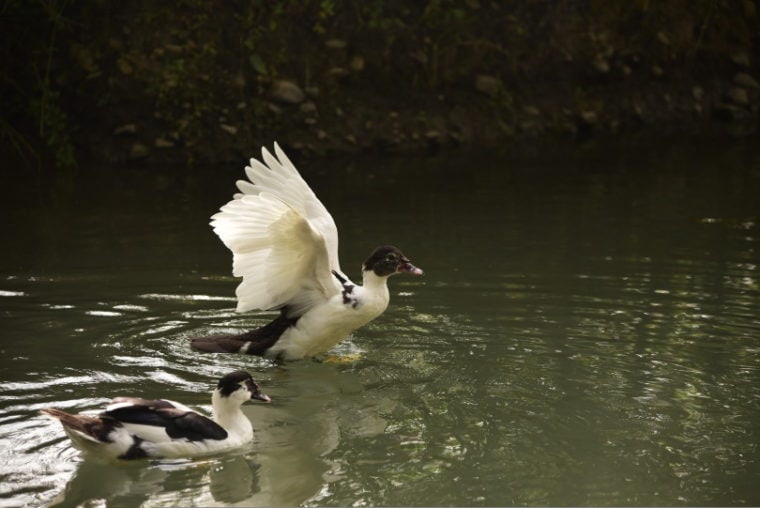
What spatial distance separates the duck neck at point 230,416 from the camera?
18.1 ft

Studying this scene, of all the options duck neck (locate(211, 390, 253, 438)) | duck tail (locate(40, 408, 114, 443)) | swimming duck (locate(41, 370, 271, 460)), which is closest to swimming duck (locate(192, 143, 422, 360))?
duck neck (locate(211, 390, 253, 438))

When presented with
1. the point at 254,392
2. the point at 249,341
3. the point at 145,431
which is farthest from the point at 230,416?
the point at 249,341

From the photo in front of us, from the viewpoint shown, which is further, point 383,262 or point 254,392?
point 383,262

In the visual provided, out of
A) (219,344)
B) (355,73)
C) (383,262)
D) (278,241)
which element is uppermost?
(355,73)

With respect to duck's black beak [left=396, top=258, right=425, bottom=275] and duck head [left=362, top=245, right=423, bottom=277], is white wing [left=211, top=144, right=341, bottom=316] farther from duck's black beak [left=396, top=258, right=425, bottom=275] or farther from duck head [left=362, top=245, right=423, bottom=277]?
duck's black beak [left=396, top=258, right=425, bottom=275]

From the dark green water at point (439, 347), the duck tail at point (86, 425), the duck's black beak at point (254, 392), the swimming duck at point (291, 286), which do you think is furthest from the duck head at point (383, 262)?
the duck tail at point (86, 425)

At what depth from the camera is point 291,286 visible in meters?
6.99

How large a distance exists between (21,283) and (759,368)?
501 cm

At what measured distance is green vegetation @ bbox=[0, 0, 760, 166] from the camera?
533 inches

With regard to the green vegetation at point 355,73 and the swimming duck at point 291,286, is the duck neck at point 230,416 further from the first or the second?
the green vegetation at point 355,73

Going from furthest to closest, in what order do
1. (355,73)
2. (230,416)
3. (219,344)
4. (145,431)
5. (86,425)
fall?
(355,73)
(219,344)
(230,416)
(145,431)
(86,425)

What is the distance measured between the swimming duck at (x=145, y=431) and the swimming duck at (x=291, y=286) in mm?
1452

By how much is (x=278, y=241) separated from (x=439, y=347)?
1.20 m

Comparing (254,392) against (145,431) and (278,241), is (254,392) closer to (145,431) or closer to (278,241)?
(145,431)
